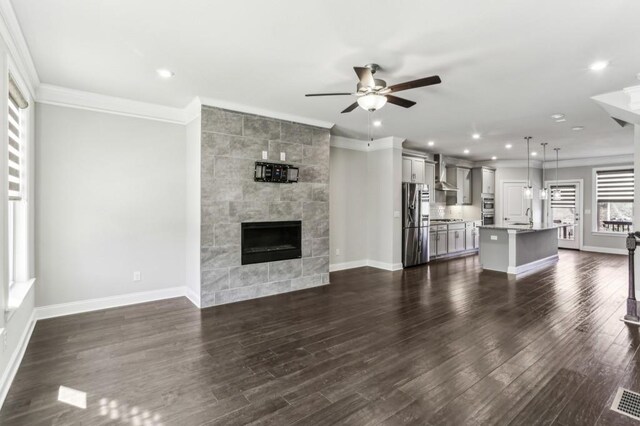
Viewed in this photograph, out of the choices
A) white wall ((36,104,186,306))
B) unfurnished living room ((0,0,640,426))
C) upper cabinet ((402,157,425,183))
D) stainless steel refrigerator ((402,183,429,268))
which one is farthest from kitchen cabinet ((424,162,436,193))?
white wall ((36,104,186,306))

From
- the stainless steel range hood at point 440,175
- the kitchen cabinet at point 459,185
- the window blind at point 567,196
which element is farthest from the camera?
the window blind at point 567,196

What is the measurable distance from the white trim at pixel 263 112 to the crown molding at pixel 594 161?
8.30 m

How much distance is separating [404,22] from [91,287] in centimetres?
468

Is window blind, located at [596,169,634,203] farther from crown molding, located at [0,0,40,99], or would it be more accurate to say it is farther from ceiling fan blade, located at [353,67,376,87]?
crown molding, located at [0,0,40,99]

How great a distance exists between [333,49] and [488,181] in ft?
28.0

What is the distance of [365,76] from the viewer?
2842 mm

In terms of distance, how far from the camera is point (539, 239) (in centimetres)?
731

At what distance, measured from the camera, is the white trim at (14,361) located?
238 cm

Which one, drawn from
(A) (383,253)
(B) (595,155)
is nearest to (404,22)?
(A) (383,253)

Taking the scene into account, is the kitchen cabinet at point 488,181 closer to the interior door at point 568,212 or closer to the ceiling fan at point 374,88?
the interior door at point 568,212

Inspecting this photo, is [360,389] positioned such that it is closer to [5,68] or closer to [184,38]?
[184,38]

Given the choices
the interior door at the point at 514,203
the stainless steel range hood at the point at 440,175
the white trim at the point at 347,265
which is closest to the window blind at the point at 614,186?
the interior door at the point at 514,203

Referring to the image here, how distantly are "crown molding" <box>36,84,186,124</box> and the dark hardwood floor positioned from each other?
262cm

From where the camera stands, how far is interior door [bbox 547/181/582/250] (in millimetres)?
9727
